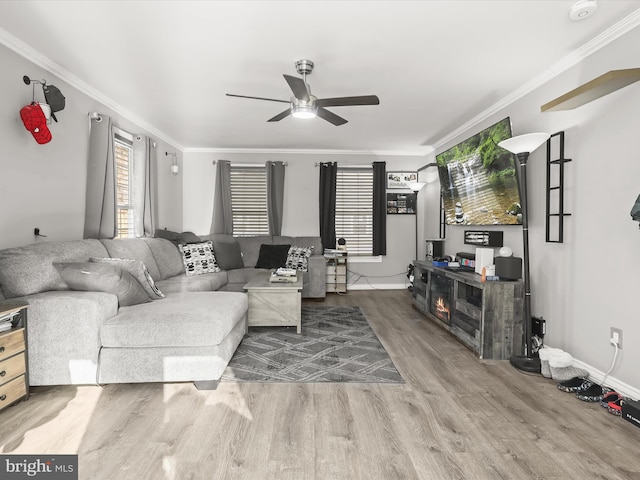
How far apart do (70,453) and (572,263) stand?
11.8 feet

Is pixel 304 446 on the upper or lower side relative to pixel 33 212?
lower

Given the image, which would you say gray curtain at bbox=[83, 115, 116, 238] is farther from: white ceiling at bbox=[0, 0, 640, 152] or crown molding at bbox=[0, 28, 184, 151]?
white ceiling at bbox=[0, 0, 640, 152]

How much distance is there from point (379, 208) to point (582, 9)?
4309 millimetres

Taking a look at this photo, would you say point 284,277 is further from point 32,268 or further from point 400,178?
point 400,178

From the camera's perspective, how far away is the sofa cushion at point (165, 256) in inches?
169

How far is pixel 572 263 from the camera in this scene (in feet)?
9.46

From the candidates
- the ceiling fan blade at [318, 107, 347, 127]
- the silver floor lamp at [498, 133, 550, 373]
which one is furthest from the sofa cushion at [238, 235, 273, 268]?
the silver floor lamp at [498, 133, 550, 373]

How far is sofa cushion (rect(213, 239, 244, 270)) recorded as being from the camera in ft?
17.1

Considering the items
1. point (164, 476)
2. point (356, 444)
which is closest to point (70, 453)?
point (164, 476)

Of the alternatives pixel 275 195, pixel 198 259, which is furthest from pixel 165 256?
pixel 275 195

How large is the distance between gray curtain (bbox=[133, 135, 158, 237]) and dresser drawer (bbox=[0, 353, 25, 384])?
8.33 feet

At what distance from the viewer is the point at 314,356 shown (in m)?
3.16

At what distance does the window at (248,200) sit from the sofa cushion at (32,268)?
143 inches

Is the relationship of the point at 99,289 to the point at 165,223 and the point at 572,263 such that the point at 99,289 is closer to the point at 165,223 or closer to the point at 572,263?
the point at 165,223
